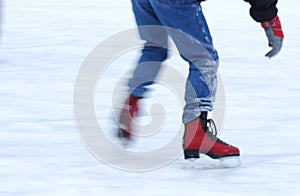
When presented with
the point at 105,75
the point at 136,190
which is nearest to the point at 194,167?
the point at 136,190

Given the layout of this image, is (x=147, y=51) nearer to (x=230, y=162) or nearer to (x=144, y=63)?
(x=144, y=63)

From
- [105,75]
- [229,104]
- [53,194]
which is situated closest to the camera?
[53,194]

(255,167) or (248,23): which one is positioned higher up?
(255,167)

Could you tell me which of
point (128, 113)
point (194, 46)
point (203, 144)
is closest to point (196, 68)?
point (194, 46)

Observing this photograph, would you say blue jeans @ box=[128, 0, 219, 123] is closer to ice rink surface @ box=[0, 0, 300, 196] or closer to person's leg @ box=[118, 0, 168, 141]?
person's leg @ box=[118, 0, 168, 141]

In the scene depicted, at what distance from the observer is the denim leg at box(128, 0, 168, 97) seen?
3893 mm

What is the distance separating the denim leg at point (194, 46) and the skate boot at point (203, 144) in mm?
36

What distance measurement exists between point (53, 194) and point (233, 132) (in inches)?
51.1

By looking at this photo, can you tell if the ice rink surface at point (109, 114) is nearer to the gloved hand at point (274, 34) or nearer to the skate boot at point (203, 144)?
the skate boot at point (203, 144)

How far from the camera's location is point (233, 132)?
4316 millimetres

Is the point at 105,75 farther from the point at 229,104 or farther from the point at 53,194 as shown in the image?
the point at 53,194

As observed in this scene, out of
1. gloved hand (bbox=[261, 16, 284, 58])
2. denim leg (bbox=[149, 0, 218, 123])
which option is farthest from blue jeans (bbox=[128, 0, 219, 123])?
gloved hand (bbox=[261, 16, 284, 58])

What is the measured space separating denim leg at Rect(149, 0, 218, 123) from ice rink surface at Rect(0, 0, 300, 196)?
Result: 0.28 metres

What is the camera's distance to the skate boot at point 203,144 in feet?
12.2
